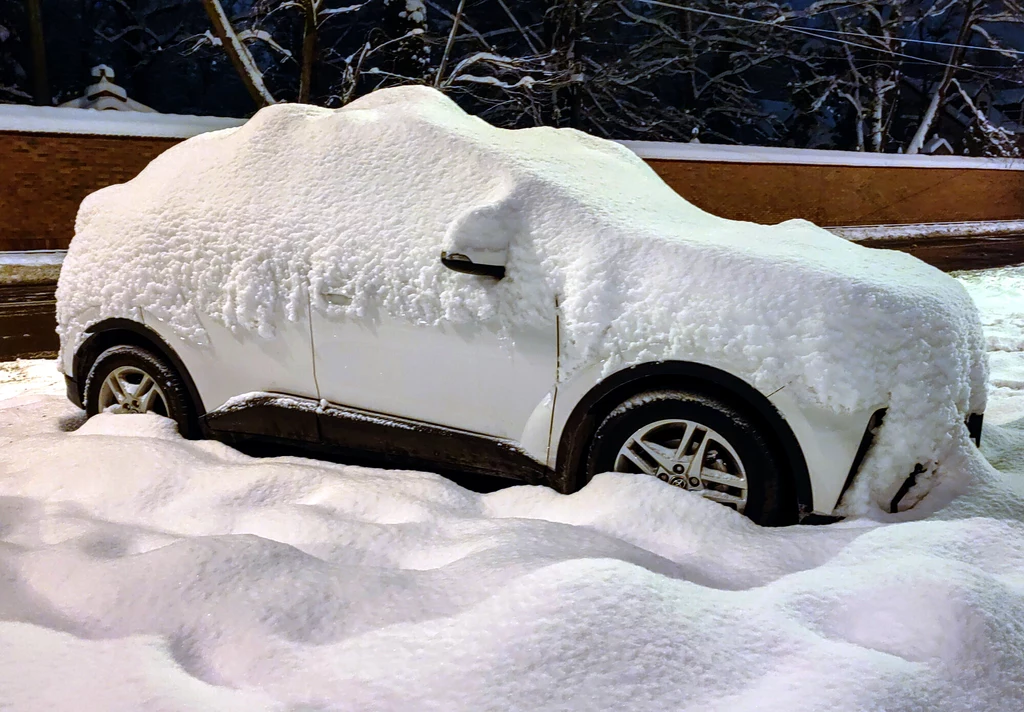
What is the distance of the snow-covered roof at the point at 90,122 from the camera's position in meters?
11.4

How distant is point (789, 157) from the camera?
17516 mm

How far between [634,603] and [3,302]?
395 inches

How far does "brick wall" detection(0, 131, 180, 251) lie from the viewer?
11422 millimetres

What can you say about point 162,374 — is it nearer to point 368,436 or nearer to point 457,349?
point 368,436

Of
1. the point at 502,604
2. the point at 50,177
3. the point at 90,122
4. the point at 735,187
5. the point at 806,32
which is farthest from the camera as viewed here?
the point at 806,32

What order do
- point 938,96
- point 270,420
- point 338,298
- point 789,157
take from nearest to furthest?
1. point 338,298
2. point 270,420
3. point 789,157
4. point 938,96

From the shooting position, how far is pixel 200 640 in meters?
1.68

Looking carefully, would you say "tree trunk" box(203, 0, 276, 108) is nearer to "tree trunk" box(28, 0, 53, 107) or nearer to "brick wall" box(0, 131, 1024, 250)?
"brick wall" box(0, 131, 1024, 250)

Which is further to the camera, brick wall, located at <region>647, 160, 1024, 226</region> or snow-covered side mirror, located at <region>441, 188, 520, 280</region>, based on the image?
brick wall, located at <region>647, 160, 1024, 226</region>

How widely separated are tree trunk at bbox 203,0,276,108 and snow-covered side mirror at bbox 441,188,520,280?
13320mm

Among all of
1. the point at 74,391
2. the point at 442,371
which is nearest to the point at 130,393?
the point at 74,391

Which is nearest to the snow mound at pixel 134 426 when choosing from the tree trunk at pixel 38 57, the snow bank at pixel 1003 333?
the snow bank at pixel 1003 333

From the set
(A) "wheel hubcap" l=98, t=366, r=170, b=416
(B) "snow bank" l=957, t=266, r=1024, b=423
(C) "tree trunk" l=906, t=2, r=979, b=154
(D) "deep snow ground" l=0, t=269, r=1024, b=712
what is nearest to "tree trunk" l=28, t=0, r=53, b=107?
(A) "wheel hubcap" l=98, t=366, r=170, b=416

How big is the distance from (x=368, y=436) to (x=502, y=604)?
1450mm
